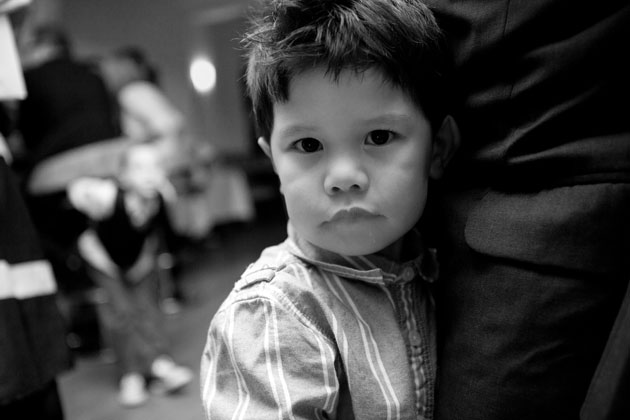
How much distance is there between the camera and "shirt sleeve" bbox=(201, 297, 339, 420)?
66 cm

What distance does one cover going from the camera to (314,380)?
684mm

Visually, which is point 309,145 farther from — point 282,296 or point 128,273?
point 128,273

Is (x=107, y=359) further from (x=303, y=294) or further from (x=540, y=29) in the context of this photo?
(x=540, y=29)

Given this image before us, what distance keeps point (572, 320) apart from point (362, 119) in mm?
327

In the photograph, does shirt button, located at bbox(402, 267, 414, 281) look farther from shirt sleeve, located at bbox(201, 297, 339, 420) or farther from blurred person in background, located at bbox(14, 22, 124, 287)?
blurred person in background, located at bbox(14, 22, 124, 287)

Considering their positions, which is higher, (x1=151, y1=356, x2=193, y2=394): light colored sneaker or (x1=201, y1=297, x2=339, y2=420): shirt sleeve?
(x1=201, y1=297, x2=339, y2=420): shirt sleeve

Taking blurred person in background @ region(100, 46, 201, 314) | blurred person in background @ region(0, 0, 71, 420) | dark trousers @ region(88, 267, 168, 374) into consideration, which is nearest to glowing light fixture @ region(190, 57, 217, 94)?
blurred person in background @ region(100, 46, 201, 314)

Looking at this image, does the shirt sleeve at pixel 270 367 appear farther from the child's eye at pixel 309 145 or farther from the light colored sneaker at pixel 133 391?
the light colored sneaker at pixel 133 391

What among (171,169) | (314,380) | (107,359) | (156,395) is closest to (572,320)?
(314,380)

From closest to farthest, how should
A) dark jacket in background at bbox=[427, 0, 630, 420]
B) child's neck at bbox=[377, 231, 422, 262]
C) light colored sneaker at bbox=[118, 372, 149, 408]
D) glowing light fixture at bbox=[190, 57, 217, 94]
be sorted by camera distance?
dark jacket in background at bbox=[427, 0, 630, 420]
child's neck at bbox=[377, 231, 422, 262]
light colored sneaker at bbox=[118, 372, 149, 408]
glowing light fixture at bbox=[190, 57, 217, 94]

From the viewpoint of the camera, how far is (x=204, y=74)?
5992 mm

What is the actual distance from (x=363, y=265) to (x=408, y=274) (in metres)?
0.07

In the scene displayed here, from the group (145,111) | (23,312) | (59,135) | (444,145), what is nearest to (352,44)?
(444,145)

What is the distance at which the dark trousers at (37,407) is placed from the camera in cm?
92
